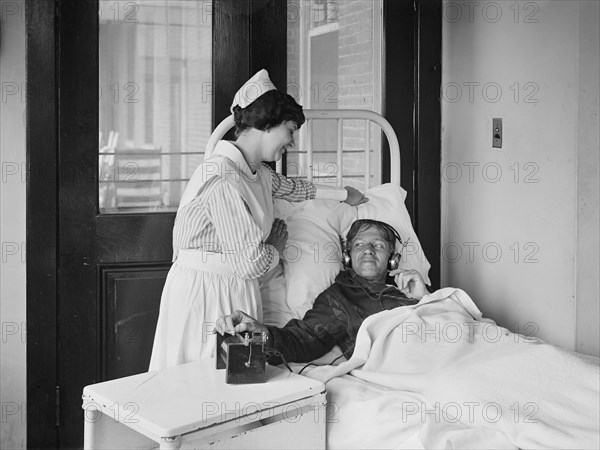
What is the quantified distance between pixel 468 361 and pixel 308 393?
0.52 meters

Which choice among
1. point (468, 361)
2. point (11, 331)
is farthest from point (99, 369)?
point (468, 361)

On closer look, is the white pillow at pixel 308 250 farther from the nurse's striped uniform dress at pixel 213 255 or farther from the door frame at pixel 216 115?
the door frame at pixel 216 115

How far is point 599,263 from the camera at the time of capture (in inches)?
108

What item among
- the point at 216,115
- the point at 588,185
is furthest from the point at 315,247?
the point at 588,185

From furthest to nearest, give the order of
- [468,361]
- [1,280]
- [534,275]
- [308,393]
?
[1,280] → [534,275] → [468,361] → [308,393]

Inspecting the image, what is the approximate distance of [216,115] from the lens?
122 inches

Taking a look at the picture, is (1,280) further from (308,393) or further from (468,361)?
(468,361)

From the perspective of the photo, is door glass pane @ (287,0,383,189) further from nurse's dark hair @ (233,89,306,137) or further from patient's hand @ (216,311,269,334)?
patient's hand @ (216,311,269,334)

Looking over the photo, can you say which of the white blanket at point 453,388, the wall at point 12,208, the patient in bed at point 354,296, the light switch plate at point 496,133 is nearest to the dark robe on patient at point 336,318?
the patient in bed at point 354,296

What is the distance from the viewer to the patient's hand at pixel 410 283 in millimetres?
2762

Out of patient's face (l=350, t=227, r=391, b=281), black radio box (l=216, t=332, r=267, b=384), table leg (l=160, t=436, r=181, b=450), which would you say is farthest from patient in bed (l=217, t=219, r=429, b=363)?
table leg (l=160, t=436, r=181, b=450)

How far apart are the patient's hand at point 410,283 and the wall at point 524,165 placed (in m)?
0.48

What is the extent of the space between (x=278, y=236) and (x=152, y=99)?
76 centimetres

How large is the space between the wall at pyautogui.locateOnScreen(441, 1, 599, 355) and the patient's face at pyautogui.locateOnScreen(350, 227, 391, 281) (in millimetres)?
569
